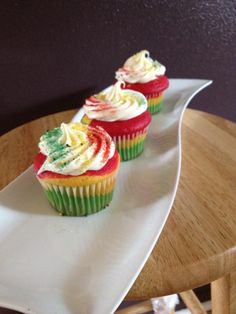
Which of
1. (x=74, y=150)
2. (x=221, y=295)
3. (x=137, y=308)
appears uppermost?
(x=74, y=150)

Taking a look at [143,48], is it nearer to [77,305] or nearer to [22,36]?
[22,36]

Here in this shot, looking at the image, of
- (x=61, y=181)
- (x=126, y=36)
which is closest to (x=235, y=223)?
(x=61, y=181)

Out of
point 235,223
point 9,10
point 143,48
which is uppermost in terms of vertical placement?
point 9,10

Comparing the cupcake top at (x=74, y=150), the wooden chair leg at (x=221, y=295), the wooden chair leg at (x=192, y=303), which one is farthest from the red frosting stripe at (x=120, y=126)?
the wooden chair leg at (x=192, y=303)

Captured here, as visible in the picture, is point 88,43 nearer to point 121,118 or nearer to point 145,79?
point 145,79

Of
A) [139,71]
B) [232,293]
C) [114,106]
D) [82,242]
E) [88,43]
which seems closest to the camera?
[82,242]

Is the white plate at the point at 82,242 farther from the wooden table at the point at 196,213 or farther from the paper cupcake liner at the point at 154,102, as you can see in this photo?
the paper cupcake liner at the point at 154,102

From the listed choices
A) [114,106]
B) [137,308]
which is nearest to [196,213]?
A: [114,106]
